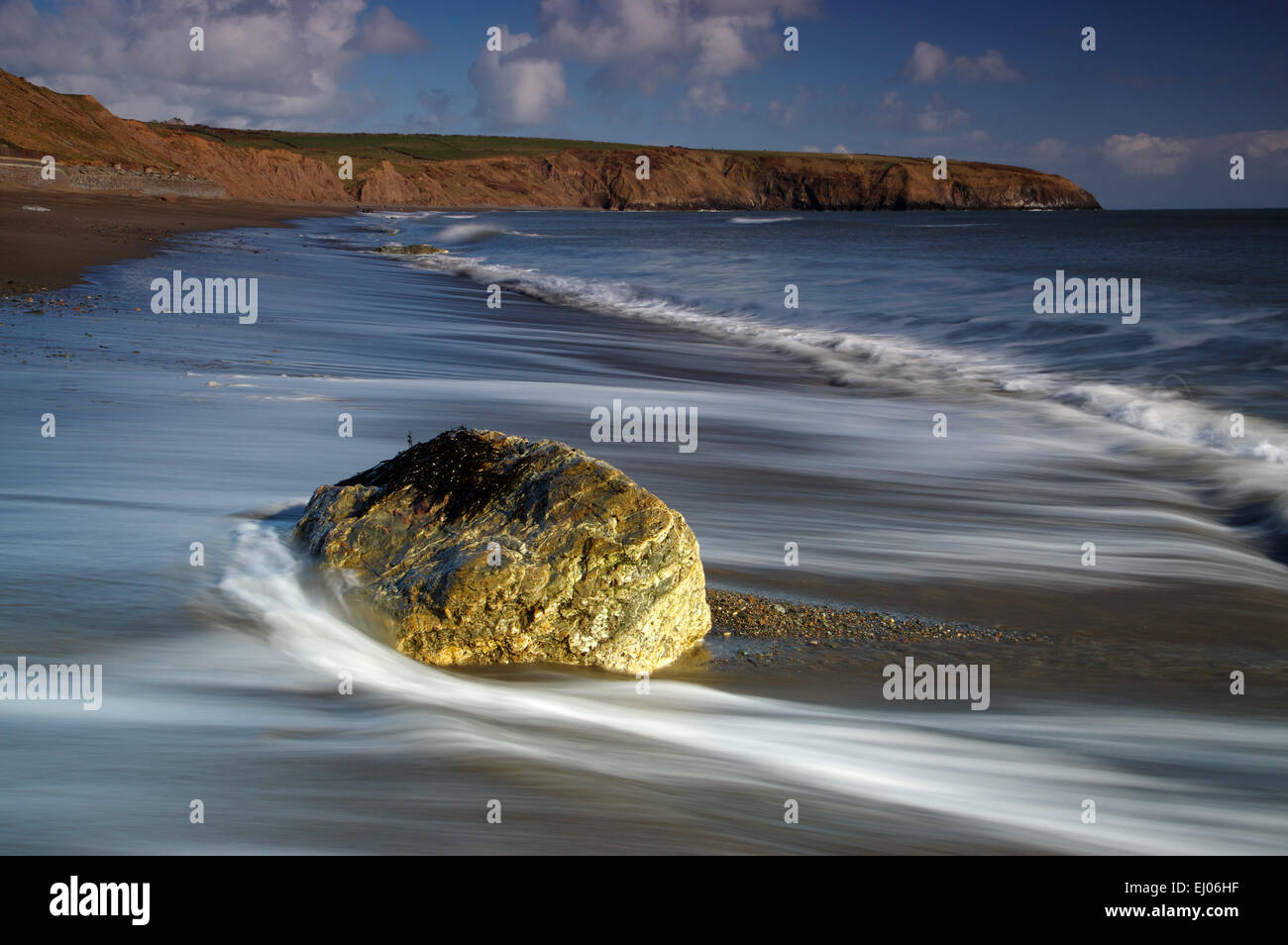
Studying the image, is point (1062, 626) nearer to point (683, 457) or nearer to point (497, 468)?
point (497, 468)

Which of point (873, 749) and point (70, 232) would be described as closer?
point (873, 749)

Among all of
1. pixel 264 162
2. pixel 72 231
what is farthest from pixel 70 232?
pixel 264 162

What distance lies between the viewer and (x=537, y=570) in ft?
14.0

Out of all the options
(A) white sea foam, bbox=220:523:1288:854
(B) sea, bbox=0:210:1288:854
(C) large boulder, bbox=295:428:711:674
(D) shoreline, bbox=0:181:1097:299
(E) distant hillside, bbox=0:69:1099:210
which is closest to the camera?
(B) sea, bbox=0:210:1288:854

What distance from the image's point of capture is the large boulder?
14.1ft

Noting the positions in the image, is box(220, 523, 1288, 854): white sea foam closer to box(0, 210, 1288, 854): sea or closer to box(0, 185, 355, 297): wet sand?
box(0, 210, 1288, 854): sea

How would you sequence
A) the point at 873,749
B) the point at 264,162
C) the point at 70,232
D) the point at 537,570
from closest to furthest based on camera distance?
the point at 873,749, the point at 537,570, the point at 70,232, the point at 264,162

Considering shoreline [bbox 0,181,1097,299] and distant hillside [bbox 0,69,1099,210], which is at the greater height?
distant hillside [bbox 0,69,1099,210]

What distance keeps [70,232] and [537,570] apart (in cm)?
2574

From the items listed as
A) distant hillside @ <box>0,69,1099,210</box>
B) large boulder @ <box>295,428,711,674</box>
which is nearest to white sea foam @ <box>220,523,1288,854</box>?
large boulder @ <box>295,428,711,674</box>

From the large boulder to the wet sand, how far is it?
12.7 meters

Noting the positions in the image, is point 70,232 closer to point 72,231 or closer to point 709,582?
point 72,231

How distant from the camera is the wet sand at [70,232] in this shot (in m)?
17.1

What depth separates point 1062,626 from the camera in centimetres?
539
